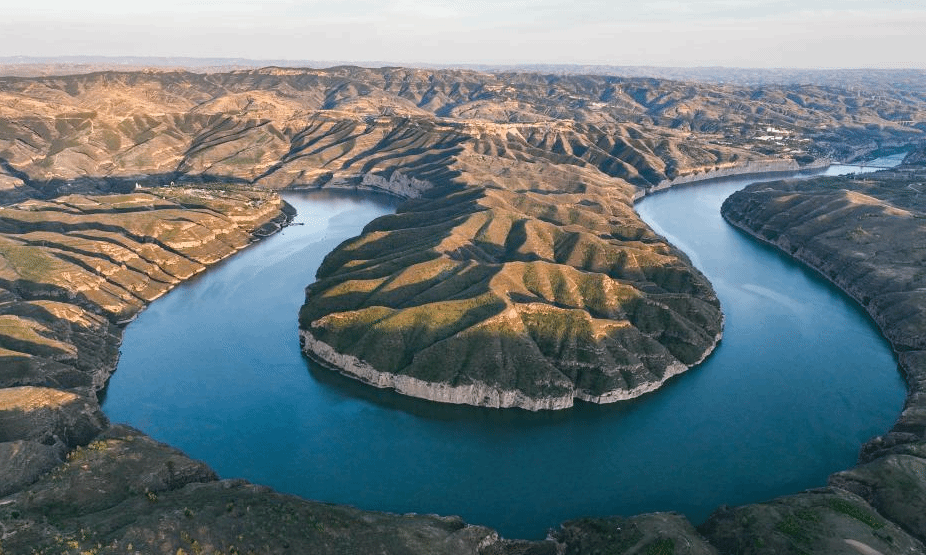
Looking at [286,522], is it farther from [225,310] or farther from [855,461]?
[225,310]

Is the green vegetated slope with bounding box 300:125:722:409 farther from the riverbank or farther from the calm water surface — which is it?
the riverbank

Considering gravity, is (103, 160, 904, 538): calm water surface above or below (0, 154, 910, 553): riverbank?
below

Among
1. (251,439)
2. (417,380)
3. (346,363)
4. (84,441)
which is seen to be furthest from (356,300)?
(84,441)

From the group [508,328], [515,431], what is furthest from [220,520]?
[508,328]

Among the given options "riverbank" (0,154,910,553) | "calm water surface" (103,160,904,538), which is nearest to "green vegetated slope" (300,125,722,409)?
"calm water surface" (103,160,904,538)

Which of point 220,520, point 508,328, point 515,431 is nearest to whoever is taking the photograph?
point 220,520

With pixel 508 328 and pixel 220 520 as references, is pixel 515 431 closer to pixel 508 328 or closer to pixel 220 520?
pixel 508 328

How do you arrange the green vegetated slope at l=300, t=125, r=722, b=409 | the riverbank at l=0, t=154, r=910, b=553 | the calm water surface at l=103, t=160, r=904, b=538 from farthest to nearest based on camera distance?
the green vegetated slope at l=300, t=125, r=722, b=409, the calm water surface at l=103, t=160, r=904, b=538, the riverbank at l=0, t=154, r=910, b=553

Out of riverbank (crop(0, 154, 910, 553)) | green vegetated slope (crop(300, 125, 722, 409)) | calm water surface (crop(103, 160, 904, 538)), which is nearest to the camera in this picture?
riverbank (crop(0, 154, 910, 553))
